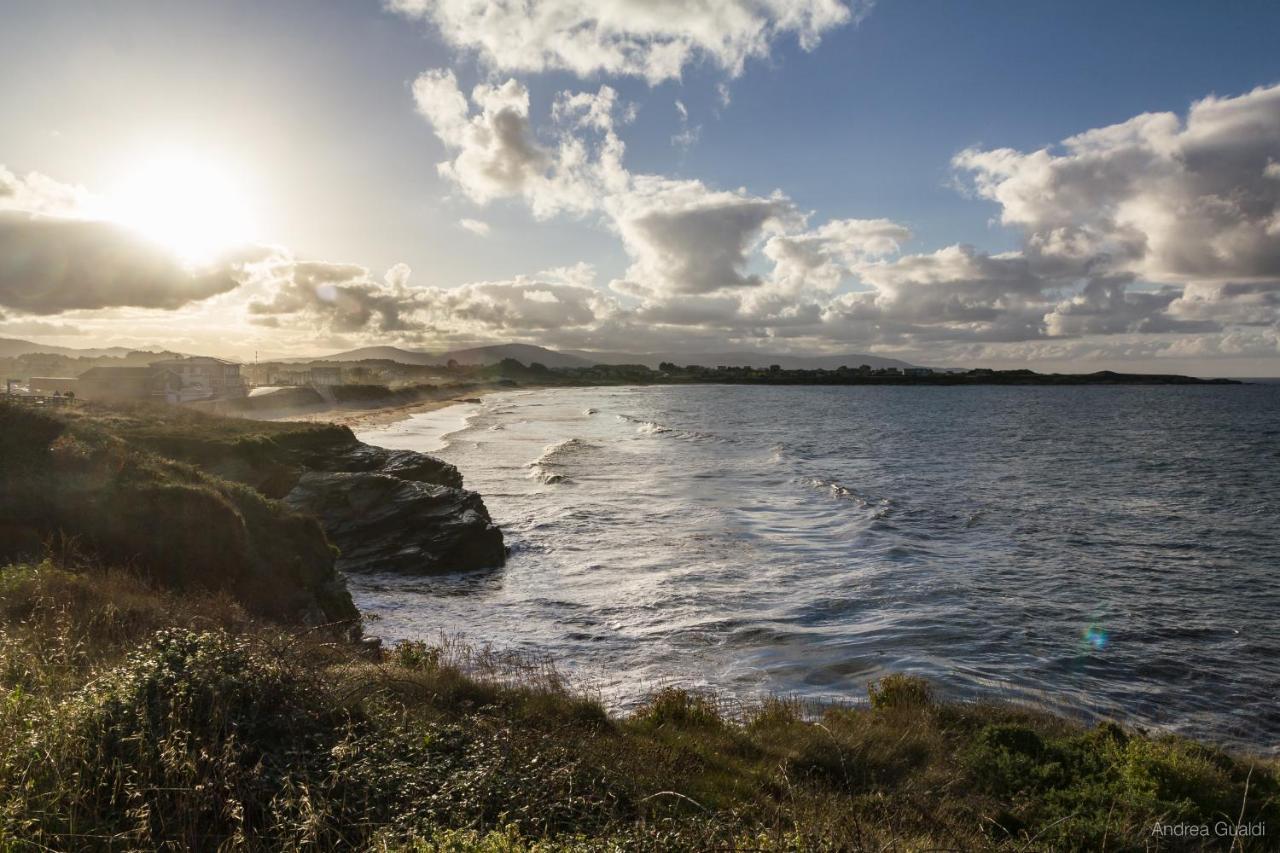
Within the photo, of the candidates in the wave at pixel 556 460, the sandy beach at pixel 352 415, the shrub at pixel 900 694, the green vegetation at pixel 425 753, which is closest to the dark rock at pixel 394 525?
the green vegetation at pixel 425 753

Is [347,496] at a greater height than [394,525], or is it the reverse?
[347,496]

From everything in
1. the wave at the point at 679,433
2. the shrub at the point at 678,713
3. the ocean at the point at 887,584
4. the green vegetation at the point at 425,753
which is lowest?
the ocean at the point at 887,584

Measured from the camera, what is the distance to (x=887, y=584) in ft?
72.1

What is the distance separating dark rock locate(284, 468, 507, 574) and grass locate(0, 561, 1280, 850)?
11.5 metres

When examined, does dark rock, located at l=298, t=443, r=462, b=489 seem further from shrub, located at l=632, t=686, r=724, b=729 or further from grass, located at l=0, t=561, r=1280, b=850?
shrub, located at l=632, t=686, r=724, b=729

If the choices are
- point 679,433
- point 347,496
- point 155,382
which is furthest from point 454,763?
point 155,382

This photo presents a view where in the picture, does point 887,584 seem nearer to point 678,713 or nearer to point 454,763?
Answer: point 678,713

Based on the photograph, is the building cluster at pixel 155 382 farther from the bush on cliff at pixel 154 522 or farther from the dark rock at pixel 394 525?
the bush on cliff at pixel 154 522

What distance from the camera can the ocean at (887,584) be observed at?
14789 mm

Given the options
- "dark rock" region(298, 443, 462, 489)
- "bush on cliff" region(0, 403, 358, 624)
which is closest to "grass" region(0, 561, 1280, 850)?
"bush on cliff" region(0, 403, 358, 624)

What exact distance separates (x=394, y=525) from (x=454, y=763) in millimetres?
18355

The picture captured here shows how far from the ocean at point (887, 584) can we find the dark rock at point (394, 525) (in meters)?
0.92

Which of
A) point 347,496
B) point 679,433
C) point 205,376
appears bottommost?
point 679,433

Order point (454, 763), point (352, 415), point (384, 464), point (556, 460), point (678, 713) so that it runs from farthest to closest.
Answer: point (352, 415) < point (556, 460) < point (384, 464) < point (678, 713) < point (454, 763)
